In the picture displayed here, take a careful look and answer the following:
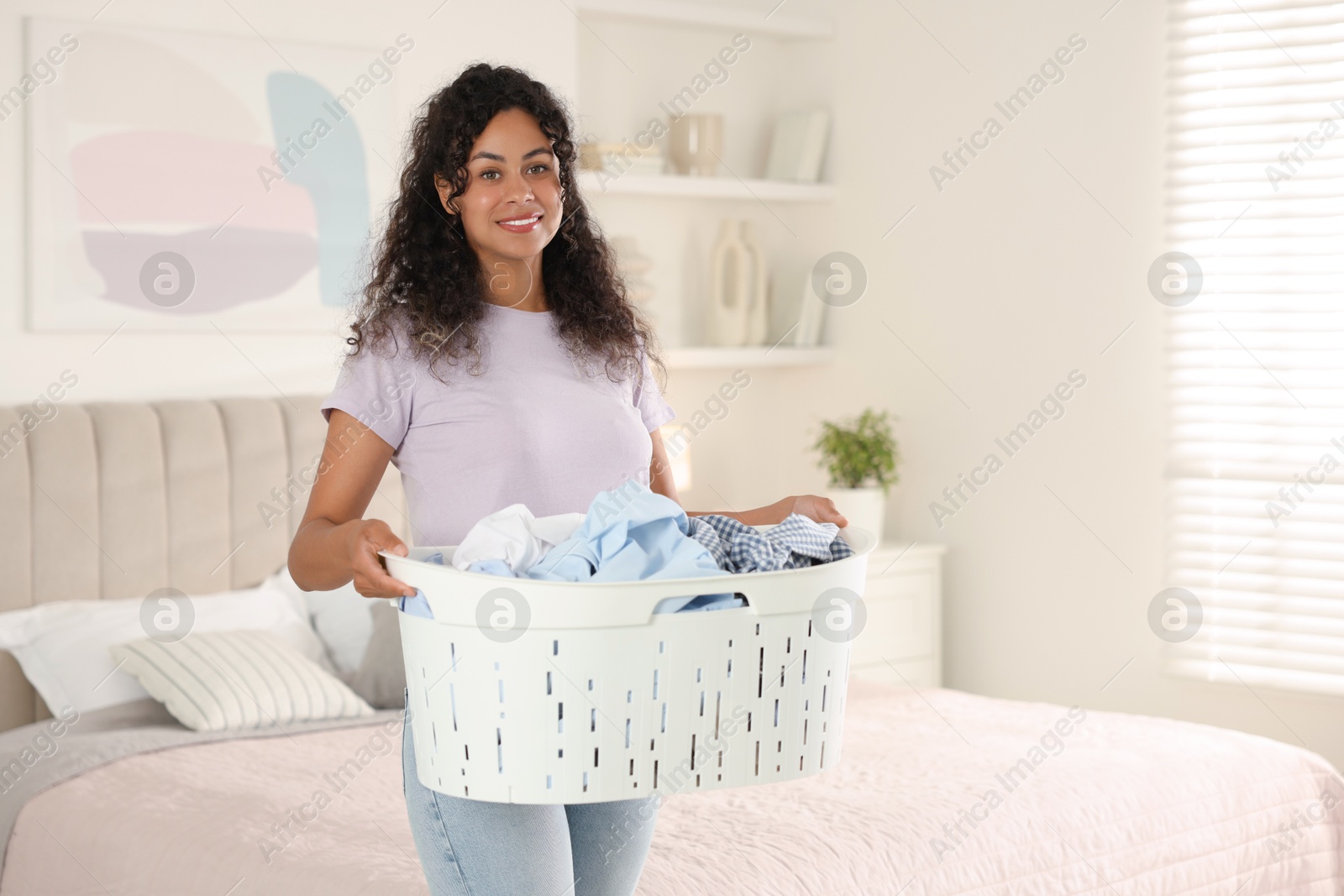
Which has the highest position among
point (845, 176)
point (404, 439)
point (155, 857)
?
point (845, 176)

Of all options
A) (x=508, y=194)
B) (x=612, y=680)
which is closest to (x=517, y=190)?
(x=508, y=194)

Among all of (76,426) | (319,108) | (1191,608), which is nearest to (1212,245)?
(1191,608)

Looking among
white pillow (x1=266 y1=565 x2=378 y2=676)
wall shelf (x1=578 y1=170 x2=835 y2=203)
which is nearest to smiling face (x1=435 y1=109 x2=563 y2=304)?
white pillow (x1=266 y1=565 x2=378 y2=676)

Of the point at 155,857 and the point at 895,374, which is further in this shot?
the point at 895,374

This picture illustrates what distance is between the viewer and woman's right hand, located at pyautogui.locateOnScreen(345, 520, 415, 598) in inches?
48.9

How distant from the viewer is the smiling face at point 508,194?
150cm

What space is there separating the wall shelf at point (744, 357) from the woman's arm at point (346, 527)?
2.71m

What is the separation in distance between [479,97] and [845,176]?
3158 mm

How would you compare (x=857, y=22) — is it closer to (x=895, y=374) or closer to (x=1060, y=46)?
(x=1060, y=46)

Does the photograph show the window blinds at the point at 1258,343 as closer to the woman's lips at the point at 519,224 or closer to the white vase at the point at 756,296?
the white vase at the point at 756,296

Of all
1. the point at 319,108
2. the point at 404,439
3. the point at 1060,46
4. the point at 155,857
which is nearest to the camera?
the point at 404,439

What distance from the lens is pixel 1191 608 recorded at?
3.64 m

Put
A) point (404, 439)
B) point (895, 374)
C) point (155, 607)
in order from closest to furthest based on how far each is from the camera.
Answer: point (404, 439), point (155, 607), point (895, 374)

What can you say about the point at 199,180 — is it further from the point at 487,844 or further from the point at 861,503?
the point at 487,844
